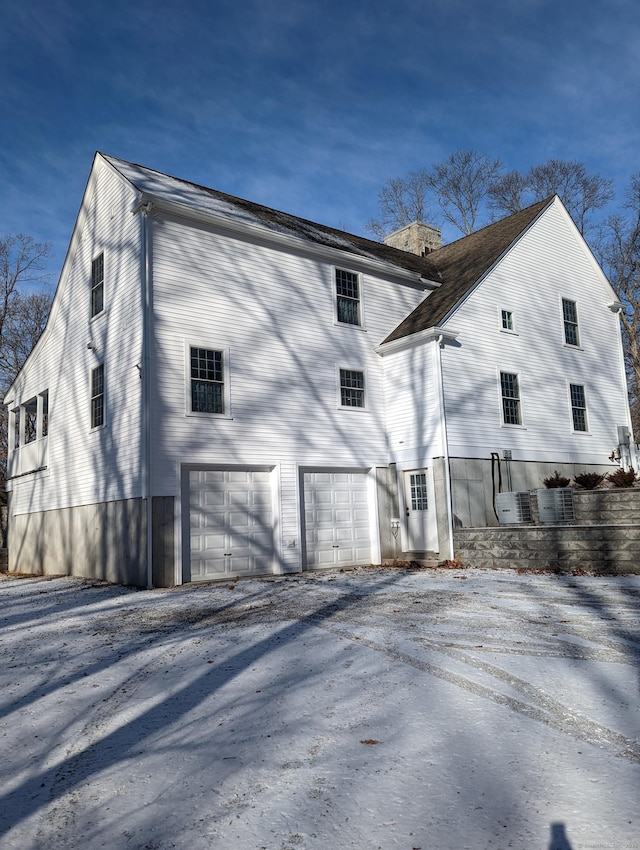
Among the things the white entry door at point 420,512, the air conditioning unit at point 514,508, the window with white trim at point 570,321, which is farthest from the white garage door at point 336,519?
the window with white trim at point 570,321

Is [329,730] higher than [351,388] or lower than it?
lower

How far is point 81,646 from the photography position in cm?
821

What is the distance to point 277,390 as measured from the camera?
1593 centimetres

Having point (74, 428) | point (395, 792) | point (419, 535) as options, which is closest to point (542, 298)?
point (419, 535)

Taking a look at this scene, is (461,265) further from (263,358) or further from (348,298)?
(263,358)

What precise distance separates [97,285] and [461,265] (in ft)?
34.9

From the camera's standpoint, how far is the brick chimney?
82.4 ft

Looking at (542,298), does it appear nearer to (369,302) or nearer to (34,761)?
(369,302)

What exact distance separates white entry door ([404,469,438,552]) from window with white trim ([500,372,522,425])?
318 centimetres

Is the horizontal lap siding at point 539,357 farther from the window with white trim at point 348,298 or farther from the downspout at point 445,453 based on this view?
the window with white trim at point 348,298

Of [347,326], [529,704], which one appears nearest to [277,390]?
[347,326]

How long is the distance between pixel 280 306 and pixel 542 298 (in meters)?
8.59

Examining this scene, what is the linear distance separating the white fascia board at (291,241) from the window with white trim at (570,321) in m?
4.22

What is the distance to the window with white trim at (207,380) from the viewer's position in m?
14.6
